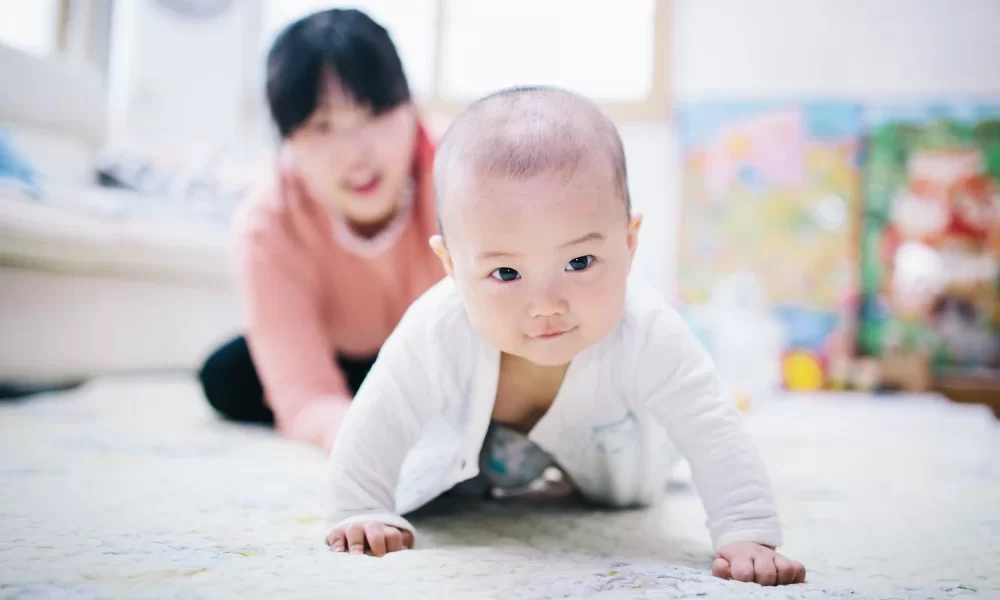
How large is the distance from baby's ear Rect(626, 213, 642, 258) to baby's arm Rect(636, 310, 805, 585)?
0.08m

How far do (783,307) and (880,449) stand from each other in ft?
5.41

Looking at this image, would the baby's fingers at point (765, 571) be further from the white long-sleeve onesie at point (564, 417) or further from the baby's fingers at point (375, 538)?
the baby's fingers at point (375, 538)

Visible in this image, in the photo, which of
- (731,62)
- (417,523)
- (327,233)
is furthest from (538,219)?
(731,62)

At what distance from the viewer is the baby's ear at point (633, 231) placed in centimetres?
66

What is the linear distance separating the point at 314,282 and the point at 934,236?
2529mm

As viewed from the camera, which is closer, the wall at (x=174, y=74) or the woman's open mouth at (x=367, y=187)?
the woman's open mouth at (x=367, y=187)

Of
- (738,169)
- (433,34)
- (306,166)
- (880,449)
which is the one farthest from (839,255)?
(306,166)

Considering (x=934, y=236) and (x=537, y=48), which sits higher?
(x=537, y=48)

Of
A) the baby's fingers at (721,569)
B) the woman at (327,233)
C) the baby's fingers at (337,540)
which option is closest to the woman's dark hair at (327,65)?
the woman at (327,233)

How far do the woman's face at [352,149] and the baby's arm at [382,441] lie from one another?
0.42m

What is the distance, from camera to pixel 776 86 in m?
3.10

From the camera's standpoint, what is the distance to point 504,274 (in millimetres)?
611

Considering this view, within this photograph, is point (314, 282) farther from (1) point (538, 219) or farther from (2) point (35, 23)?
(2) point (35, 23)

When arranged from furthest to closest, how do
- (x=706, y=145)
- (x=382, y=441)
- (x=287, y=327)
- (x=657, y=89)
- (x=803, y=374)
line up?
(x=657, y=89) → (x=706, y=145) → (x=803, y=374) → (x=287, y=327) → (x=382, y=441)
